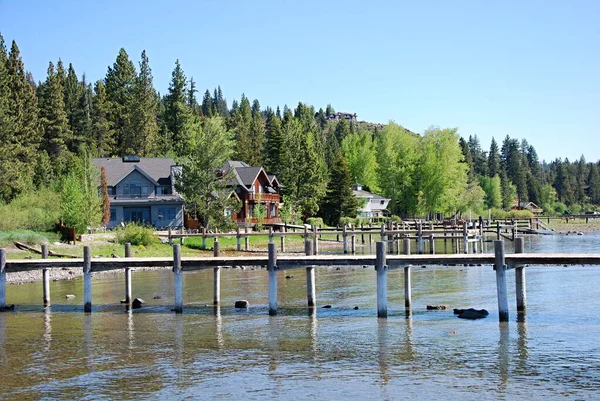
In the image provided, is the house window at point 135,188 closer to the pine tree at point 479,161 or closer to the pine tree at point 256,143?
the pine tree at point 256,143

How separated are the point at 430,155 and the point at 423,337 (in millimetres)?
81576

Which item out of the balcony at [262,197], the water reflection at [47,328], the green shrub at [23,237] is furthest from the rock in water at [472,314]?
the balcony at [262,197]

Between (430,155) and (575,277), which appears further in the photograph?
(430,155)

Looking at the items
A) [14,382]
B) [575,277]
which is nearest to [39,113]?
[575,277]

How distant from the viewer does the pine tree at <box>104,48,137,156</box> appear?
10950 centimetres

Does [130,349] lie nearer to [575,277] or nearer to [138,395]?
[138,395]

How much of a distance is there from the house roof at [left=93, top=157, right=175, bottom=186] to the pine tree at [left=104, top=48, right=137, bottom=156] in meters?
23.4

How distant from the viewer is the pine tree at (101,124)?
105m

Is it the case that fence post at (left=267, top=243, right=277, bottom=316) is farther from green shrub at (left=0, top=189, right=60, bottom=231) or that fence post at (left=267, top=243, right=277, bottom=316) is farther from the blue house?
the blue house

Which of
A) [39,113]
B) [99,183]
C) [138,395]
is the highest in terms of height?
[39,113]

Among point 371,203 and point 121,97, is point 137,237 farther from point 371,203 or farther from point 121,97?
point 121,97

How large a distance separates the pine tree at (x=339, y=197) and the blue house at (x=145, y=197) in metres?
22.7

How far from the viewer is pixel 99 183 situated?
→ 246 ft

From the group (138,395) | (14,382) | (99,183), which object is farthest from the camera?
(99,183)
